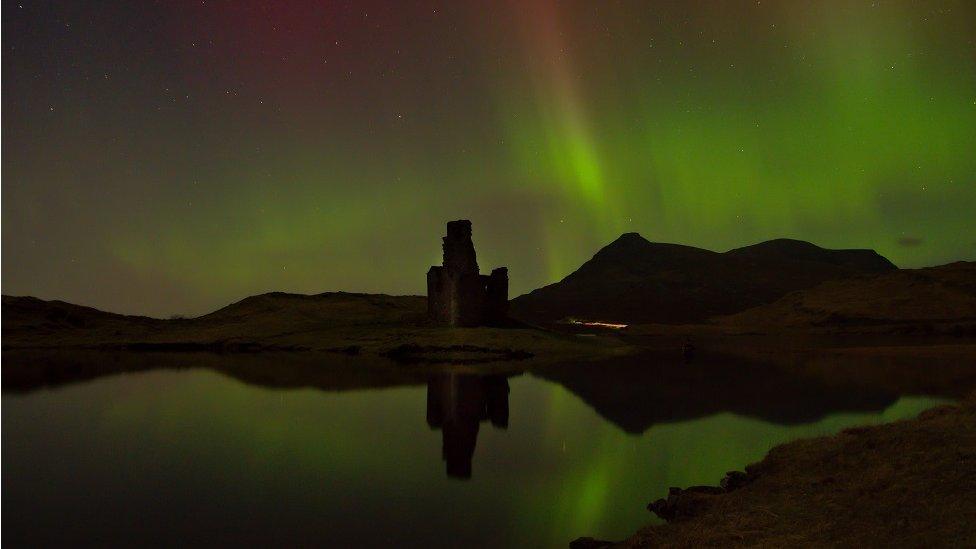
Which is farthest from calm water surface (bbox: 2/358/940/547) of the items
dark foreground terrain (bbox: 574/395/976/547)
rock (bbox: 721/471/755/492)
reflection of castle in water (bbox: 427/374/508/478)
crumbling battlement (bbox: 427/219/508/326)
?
crumbling battlement (bbox: 427/219/508/326)

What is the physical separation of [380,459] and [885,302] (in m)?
101

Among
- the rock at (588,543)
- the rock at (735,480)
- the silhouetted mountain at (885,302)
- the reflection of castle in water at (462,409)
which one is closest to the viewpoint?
the rock at (588,543)

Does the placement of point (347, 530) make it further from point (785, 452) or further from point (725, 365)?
point (725, 365)

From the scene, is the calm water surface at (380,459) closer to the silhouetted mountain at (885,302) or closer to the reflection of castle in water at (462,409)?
the reflection of castle in water at (462,409)

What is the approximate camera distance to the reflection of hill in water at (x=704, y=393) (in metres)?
27.2

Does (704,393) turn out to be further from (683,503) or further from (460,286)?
(460,286)

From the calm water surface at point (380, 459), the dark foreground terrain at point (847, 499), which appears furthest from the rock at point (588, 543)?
the calm water surface at point (380, 459)

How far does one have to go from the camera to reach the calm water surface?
14391 mm

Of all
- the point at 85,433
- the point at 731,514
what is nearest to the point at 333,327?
the point at 85,433

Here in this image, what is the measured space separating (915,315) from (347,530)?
98852 millimetres

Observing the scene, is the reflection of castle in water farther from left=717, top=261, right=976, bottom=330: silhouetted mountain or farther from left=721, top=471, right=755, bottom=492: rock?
left=717, top=261, right=976, bottom=330: silhouetted mountain

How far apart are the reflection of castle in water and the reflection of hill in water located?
420 cm

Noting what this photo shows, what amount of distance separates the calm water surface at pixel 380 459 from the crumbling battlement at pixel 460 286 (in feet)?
114

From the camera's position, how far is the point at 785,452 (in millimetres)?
18109
